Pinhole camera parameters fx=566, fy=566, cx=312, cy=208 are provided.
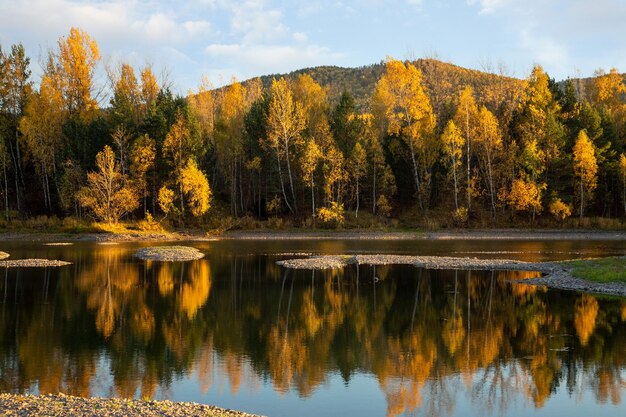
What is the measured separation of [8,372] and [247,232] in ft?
164

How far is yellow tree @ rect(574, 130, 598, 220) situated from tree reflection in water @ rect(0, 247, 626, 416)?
3530cm

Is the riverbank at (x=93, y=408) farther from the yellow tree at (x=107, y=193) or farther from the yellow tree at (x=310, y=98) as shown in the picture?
the yellow tree at (x=310, y=98)

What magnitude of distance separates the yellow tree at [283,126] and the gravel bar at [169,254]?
21.8m

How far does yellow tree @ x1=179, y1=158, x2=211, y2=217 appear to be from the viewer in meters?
63.1

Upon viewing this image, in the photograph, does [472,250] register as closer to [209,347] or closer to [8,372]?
[209,347]

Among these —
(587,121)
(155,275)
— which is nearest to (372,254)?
(155,275)

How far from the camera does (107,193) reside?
62688mm

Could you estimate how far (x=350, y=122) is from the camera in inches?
2721

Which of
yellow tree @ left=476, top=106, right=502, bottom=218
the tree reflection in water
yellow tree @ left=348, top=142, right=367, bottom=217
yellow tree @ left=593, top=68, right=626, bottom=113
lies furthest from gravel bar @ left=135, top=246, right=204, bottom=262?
yellow tree @ left=593, top=68, right=626, bottom=113

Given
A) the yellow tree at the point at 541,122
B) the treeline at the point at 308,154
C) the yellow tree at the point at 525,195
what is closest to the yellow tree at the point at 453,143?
the treeline at the point at 308,154

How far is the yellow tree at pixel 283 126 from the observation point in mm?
65938

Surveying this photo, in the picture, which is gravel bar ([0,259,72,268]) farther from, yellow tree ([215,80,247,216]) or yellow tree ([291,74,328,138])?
yellow tree ([291,74,328,138])

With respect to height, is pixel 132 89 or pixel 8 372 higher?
pixel 132 89

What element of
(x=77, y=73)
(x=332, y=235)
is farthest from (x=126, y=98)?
(x=332, y=235)
